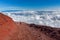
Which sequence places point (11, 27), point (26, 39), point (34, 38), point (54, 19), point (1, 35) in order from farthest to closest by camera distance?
1. point (54, 19)
2. point (34, 38)
3. point (26, 39)
4. point (11, 27)
5. point (1, 35)

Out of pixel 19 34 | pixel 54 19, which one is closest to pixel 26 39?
pixel 19 34

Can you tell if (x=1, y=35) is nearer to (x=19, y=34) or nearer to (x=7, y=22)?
(x=7, y=22)

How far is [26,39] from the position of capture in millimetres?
33344

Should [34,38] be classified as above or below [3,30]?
below

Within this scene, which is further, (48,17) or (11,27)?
(48,17)

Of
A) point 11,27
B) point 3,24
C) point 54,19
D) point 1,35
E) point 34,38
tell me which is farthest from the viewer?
point 54,19

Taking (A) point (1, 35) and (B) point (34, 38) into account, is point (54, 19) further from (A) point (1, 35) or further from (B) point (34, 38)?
(A) point (1, 35)

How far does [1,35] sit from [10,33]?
105 inches

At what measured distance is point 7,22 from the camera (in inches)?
1188

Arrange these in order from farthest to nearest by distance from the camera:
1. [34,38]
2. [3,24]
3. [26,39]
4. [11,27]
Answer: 1. [34,38]
2. [26,39]
3. [11,27]
4. [3,24]

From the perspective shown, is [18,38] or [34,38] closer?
[18,38]

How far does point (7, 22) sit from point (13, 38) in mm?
2487

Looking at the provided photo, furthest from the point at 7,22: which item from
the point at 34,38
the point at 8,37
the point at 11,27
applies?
the point at 34,38

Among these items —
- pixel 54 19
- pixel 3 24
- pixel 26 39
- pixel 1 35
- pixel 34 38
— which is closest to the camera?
pixel 1 35
